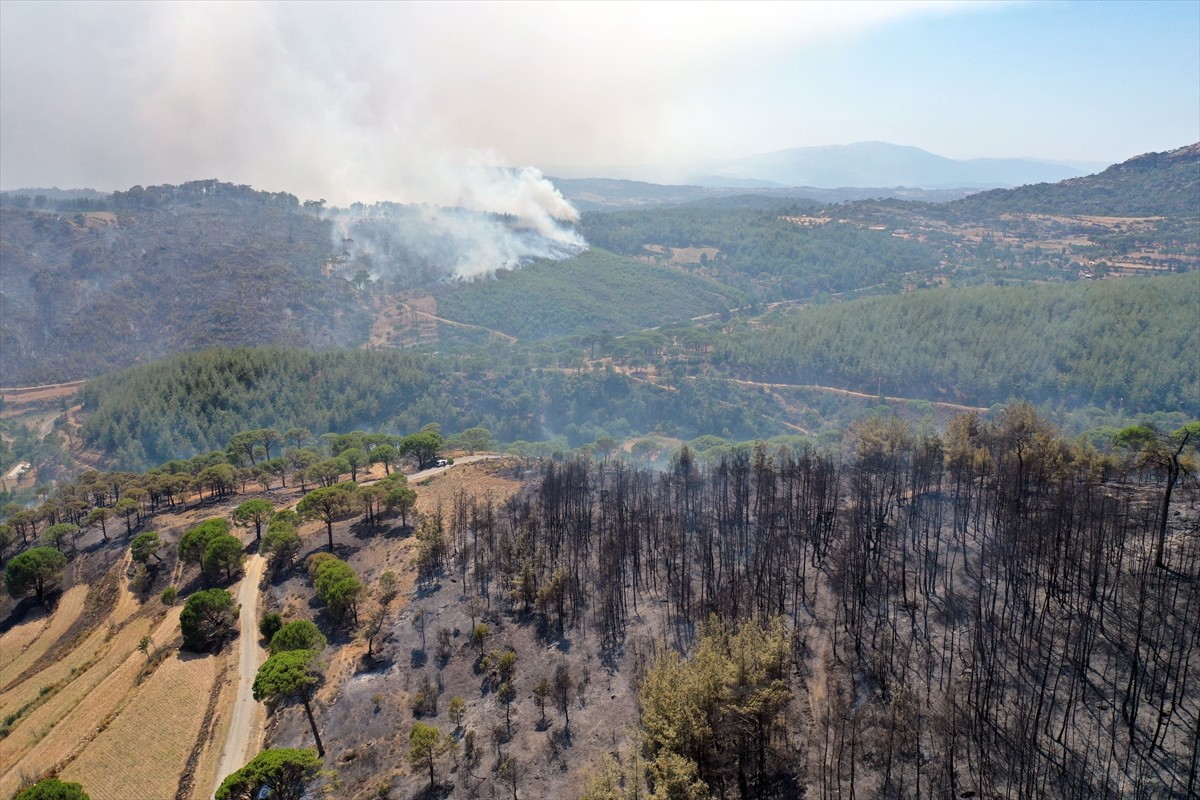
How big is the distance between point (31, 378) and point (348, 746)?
172 metres

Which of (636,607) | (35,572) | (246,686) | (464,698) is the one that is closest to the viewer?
(464,698)

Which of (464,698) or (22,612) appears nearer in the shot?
(464,698)

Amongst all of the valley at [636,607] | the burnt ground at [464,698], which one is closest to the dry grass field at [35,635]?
the valley at [636,607]

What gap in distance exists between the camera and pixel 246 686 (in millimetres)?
42531

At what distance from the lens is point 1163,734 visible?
2723cm

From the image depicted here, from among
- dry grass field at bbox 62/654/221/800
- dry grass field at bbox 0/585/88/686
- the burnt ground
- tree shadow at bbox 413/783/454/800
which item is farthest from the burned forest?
dry grass field at bbox 0/585/88/686

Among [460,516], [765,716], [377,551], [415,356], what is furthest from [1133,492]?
[415,356]

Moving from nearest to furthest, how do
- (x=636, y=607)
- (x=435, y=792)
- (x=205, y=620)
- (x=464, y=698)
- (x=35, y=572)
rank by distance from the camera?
(x=435, y=792)
(x=464, y=698)
(x=636, y=607)
(x=205, y=620)
(x=35, y=572)

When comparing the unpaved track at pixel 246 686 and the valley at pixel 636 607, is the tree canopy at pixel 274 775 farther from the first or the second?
the unpaved track at pixel 246 686

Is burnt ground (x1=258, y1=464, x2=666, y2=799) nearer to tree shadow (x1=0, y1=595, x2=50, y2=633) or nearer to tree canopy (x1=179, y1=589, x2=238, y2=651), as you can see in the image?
tree canopy (x1=179, y1=589, x2=238, y2=651)

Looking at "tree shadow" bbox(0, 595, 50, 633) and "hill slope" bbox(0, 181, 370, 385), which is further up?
"hill slope" bbox(0, 181, 370, 385)

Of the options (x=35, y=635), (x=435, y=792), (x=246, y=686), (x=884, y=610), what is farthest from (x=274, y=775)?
(x=35, y=635)

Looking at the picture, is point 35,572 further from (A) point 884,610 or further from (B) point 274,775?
(A) point 884,610

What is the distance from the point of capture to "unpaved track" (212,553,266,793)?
37.0 m
